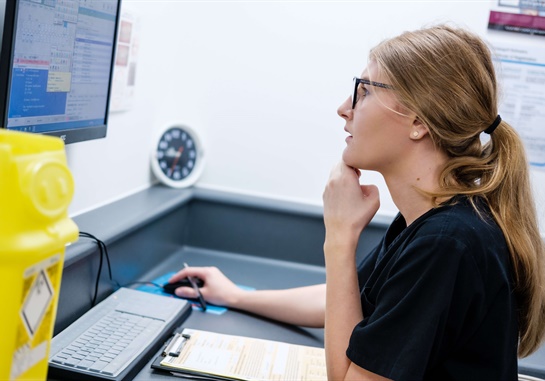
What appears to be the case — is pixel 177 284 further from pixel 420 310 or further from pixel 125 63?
pixel 420 310

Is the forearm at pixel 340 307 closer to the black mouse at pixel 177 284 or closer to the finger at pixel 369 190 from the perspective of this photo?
the finger at pixel 369 190

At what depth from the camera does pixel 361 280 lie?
139cm

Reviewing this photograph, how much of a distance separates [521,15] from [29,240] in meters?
1.70

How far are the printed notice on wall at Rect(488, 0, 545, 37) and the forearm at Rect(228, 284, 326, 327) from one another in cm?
99

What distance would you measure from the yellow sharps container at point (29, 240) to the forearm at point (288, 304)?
83 cm

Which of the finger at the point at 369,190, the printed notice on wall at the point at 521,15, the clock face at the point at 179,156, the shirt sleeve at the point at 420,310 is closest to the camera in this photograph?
the shirt sleeve at the point at 420,310

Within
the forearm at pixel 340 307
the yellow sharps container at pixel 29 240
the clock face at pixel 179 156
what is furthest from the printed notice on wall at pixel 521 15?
the yellow sharps container at pixel 29 240

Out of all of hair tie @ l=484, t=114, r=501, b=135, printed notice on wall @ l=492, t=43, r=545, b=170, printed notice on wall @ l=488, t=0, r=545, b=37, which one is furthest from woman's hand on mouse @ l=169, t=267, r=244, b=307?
printed notice on wall @ l=488, t=0, r=545, b=37

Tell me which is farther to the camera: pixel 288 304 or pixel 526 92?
pixel 526 92

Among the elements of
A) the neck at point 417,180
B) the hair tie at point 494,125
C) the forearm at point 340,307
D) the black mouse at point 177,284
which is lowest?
the black mouse at point 177,284

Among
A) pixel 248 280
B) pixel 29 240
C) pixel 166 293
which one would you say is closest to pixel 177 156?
pixel 248 280

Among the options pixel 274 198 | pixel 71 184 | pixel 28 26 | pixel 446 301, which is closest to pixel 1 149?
pixel 71 184

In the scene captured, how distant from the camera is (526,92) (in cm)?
198

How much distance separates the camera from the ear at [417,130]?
1.16 meters
